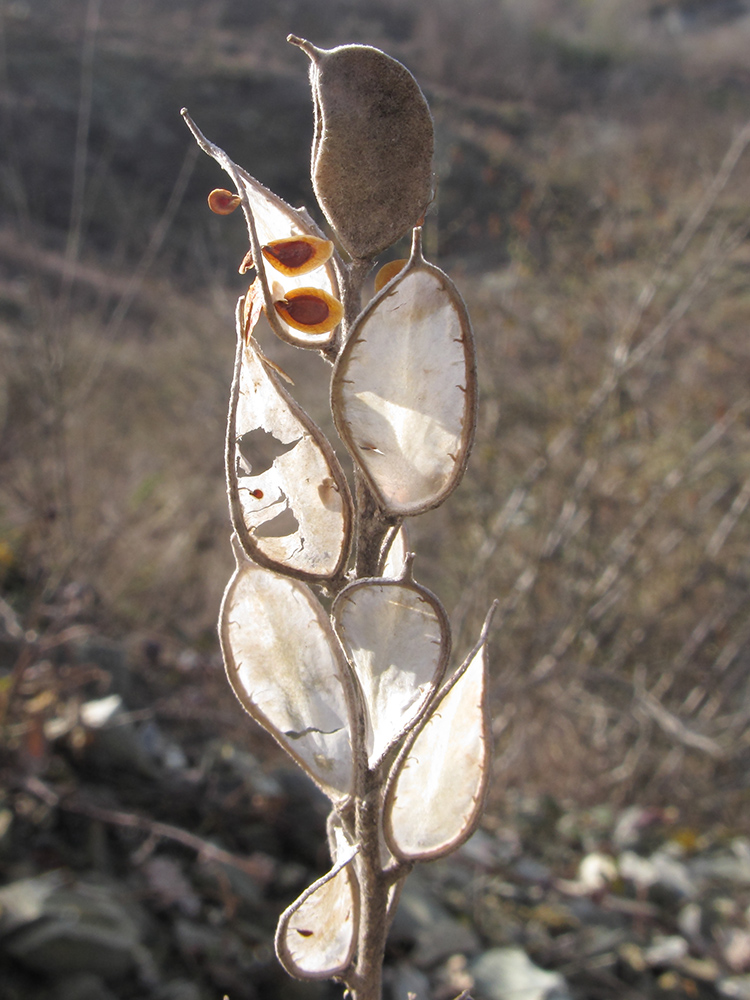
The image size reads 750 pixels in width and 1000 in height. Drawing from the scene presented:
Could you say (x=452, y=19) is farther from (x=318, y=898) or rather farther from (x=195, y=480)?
(x=318, y=898)

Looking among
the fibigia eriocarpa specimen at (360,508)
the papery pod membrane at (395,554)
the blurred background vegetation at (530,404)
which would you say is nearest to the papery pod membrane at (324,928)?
the fibigia eriocarpa specimen at (360,508)

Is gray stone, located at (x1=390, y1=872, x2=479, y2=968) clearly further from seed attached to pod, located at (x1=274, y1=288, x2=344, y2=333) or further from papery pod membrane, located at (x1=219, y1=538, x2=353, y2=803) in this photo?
seed attached to pod, located at (x1=274, y1=288, x2=344, y2=333)

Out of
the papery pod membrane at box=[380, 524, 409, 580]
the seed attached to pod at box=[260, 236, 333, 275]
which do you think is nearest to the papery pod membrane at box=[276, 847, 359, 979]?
the papery pod membrane at box=[380, 524, 409, 580]

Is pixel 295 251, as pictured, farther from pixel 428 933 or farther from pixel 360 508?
pixel 428 933

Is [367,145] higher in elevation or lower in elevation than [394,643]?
higher

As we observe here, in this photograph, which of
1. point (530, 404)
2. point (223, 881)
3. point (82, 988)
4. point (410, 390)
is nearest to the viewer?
point (410, 390)

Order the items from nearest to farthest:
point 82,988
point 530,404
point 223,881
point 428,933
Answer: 1. point 82,988
2. point 223,881
3. point 428,933
4. point 530,404

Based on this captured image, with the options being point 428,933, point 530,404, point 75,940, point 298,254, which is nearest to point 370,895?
point 298,254
